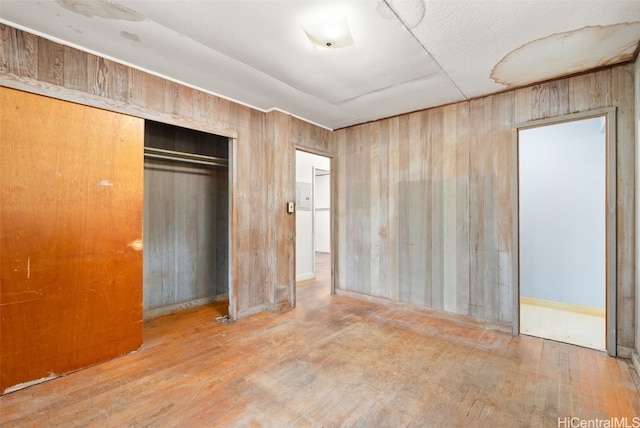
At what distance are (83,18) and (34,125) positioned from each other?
2.74 feet

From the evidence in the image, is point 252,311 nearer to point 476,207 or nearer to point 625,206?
point 476,207

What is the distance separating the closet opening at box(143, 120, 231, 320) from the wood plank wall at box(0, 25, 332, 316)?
333 millimetres

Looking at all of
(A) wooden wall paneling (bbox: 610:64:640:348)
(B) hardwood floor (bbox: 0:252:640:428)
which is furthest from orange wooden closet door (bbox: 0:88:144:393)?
(A) wooden wall paneling (bbox: 610:64:640:348)

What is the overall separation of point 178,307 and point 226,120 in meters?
2.47

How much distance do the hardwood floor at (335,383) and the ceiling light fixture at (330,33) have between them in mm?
2569

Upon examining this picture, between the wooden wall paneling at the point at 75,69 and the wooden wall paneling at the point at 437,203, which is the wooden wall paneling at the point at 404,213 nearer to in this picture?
the wooden wall paneling at the point at 437,203

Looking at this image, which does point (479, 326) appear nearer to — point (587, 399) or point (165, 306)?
point (587, 399)

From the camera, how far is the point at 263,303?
363 cm

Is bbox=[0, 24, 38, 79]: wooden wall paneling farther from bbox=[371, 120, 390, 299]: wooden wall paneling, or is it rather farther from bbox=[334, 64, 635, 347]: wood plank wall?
bbox=[371, 120, 390, 299]: wooden wall paneling

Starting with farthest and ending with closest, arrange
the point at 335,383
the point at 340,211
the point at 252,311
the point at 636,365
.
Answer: the point at 340,211, the point at 252,311, the point at 636,365, the point at 335,383

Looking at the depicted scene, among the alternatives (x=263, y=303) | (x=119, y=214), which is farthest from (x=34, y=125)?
(x=263, y=303)

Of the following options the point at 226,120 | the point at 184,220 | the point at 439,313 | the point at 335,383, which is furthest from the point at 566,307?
the point at 184,220

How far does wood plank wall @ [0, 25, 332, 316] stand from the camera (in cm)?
206

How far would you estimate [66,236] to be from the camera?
216 centimetres
